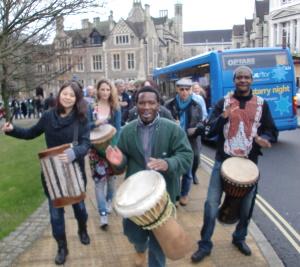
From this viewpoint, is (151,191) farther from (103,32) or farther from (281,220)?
(103,32)

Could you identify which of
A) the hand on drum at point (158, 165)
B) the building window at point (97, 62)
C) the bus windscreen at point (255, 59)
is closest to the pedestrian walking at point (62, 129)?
the hand on drum at point (158, 165)

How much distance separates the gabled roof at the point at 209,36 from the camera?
389 feet

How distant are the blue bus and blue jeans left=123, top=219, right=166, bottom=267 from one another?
717 cm

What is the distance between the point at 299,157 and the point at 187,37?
12077cm

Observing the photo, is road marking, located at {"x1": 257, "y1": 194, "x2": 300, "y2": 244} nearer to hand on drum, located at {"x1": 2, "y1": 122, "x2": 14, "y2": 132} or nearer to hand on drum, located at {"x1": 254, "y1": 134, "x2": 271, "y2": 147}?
hand on drum, located at {"x1": 254, "y1": 134, "x2": 271, "y2": 147}

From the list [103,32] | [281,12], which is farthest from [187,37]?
[281,12]

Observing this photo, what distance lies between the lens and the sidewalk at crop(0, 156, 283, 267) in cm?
334

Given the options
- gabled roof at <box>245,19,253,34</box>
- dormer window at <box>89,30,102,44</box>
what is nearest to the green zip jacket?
dormer window at <box>89,30,102,44</box>

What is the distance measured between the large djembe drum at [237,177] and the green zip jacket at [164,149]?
589 mm

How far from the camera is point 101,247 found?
3629mm

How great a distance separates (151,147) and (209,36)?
412ft

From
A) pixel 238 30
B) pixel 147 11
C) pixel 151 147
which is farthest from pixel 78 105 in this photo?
pixel 238 30

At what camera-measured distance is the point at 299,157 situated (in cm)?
828

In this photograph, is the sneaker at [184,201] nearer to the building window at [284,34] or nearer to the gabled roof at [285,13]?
the gabled roof at [285,13]
